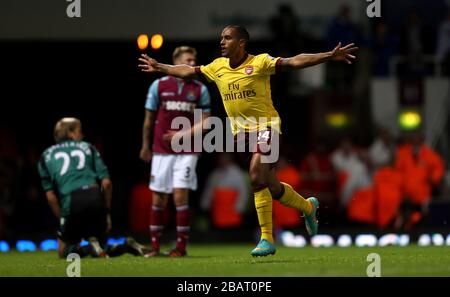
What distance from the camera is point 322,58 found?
37.6ft

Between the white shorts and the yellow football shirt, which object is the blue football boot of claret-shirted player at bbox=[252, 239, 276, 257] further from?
the white shorts

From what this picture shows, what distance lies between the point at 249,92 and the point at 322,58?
3.27 feet

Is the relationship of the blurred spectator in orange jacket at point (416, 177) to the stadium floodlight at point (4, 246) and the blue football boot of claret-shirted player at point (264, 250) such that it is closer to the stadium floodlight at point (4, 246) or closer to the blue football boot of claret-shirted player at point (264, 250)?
the stadium floodlight at point (4, 246)

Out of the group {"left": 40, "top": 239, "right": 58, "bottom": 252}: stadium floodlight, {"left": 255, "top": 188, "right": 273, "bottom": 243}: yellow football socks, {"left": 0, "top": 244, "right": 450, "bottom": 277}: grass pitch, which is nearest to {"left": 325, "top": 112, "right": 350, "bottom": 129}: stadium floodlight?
{"left": 40, "top": 239, "right": 58, "bottom": 252}: stadium floodlight

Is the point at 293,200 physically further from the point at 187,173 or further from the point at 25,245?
the point at 25,245

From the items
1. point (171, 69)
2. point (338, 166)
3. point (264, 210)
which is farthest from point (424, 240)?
point (171, 69)

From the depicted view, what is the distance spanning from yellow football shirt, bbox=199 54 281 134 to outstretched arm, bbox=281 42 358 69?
0.31 metres

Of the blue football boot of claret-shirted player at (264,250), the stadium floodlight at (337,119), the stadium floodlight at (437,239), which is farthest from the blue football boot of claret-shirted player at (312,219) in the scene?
the stadium floodlight at (337,119)

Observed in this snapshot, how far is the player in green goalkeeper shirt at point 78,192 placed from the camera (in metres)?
13.3

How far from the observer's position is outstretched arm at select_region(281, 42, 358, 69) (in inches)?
449

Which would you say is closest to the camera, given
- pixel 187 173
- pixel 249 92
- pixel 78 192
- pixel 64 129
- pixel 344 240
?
pixel 249 92

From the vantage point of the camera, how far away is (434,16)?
24.8 metres
